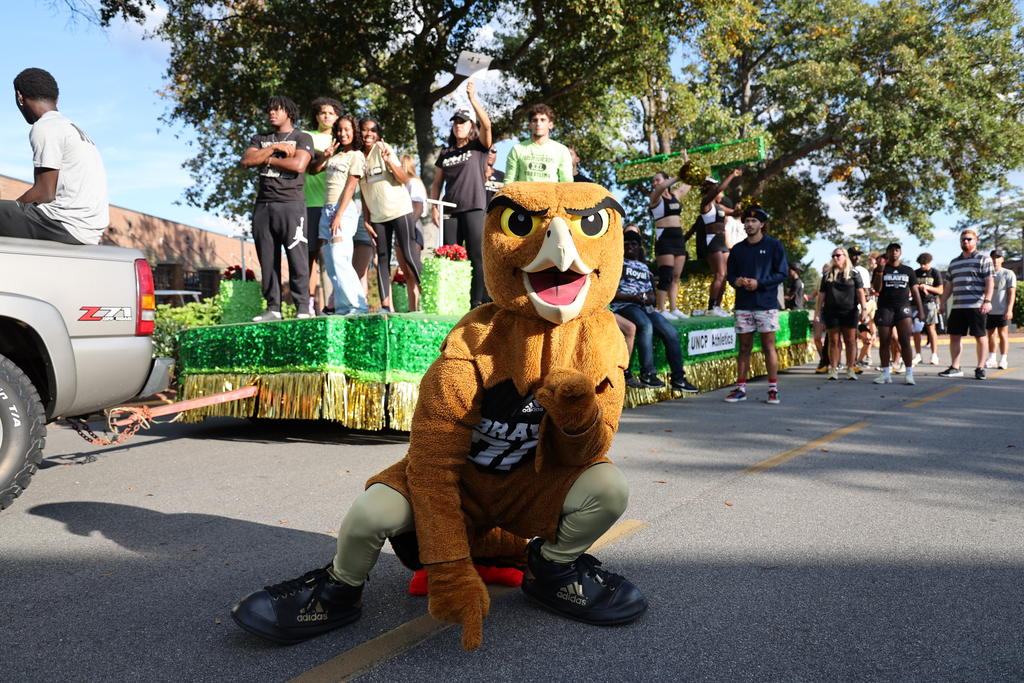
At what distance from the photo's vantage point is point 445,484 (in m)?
2.28

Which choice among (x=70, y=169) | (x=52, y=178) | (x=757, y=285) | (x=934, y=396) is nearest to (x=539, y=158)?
(x=757, y=285)

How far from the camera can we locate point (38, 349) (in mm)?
3830

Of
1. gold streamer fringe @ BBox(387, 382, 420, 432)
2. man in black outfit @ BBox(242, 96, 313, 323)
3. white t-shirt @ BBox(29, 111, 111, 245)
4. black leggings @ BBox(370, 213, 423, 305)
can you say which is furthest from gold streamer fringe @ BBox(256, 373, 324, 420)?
black leggings @ BBox(370, 213, 423, 305)

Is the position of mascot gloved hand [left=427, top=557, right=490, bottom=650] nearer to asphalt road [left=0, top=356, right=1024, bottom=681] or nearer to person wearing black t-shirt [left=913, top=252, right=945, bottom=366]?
asphalt road [left=0, top=356, right=1024, bottom=681]

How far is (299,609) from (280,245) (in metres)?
4.62

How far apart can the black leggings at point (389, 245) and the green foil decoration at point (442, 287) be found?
85 centimetres

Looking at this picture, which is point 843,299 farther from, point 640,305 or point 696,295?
point 640,305

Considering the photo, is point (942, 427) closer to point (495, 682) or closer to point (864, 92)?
point (495, 682)

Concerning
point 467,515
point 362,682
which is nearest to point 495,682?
point 362,682

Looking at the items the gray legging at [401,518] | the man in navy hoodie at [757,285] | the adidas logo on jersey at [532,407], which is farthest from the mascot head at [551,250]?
the man in navy hoodie at [757,285]

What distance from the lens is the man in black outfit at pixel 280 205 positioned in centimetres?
609

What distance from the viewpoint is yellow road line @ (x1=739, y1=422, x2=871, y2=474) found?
4.77 m

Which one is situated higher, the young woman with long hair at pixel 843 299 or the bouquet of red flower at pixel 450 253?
the bouquet of red flower at pixel 450 253

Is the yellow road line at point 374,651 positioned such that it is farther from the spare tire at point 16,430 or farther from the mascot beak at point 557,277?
the spare tire at point 16,430
